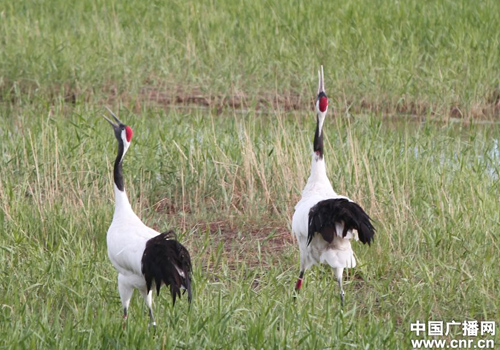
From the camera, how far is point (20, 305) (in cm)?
513

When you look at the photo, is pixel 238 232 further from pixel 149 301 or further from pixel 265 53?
pixel 265 53

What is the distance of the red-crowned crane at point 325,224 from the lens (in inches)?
203

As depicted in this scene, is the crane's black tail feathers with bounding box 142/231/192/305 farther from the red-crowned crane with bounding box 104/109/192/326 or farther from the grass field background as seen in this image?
the grass field background

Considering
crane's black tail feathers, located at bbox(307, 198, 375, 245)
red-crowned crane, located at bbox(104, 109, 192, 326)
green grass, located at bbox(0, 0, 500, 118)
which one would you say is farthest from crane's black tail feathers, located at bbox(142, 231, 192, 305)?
green grass, located at bbox(0, 0, 500, 118)

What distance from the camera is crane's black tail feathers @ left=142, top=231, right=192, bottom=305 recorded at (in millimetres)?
4527

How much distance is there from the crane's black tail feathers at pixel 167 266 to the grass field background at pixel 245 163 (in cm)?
23

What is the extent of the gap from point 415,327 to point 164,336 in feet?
4.79

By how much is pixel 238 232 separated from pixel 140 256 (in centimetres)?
212

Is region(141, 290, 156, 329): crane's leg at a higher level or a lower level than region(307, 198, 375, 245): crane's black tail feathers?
lower

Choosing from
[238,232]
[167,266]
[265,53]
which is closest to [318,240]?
[167,266]

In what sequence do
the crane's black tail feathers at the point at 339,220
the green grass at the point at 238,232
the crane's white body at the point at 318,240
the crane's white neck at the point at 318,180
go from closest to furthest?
the green grass at the point at 238,232
the crane's black tail feathers at the point at 339,220
the crane's white body at the point at 318,240
the crane's white neck at the point at 318,180

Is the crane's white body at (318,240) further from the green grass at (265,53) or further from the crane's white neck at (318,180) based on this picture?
the green grass at (265,53)

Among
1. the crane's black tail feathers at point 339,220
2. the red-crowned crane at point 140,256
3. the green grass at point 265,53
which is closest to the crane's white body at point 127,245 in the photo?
the red-crowned crane at point 140,256

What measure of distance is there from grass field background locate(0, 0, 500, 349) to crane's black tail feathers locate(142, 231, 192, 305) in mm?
234
